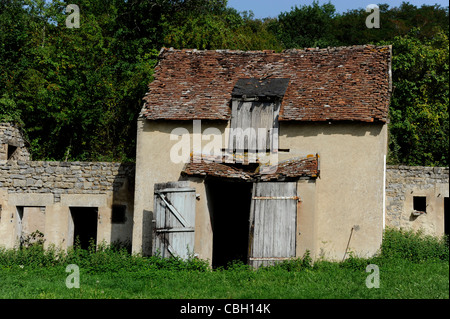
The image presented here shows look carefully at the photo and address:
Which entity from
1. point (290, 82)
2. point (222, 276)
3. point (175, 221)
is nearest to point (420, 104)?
point (290, 82)

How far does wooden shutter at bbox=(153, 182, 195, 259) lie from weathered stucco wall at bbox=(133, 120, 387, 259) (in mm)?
298

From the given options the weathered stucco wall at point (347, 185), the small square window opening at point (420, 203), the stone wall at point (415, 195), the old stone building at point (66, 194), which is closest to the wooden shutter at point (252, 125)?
the weathered stucco wall at point (347, 185)

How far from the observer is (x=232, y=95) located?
16766 mm

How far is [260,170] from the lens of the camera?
1533 cm

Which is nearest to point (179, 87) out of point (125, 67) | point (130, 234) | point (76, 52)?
point (130, 234)

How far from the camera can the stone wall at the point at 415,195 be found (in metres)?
18.3

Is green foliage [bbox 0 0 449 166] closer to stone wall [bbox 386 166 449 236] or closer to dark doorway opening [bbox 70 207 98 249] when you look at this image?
dark doorway opening [bbox 70 207 98 249]

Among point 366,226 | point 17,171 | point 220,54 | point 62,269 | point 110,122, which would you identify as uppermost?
point 220,54

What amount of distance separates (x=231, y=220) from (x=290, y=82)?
4.71 metres

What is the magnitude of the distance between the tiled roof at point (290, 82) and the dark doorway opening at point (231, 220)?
9.01ft

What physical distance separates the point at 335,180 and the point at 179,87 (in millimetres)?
5250

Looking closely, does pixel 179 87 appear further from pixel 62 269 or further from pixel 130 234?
pixel 62 269
